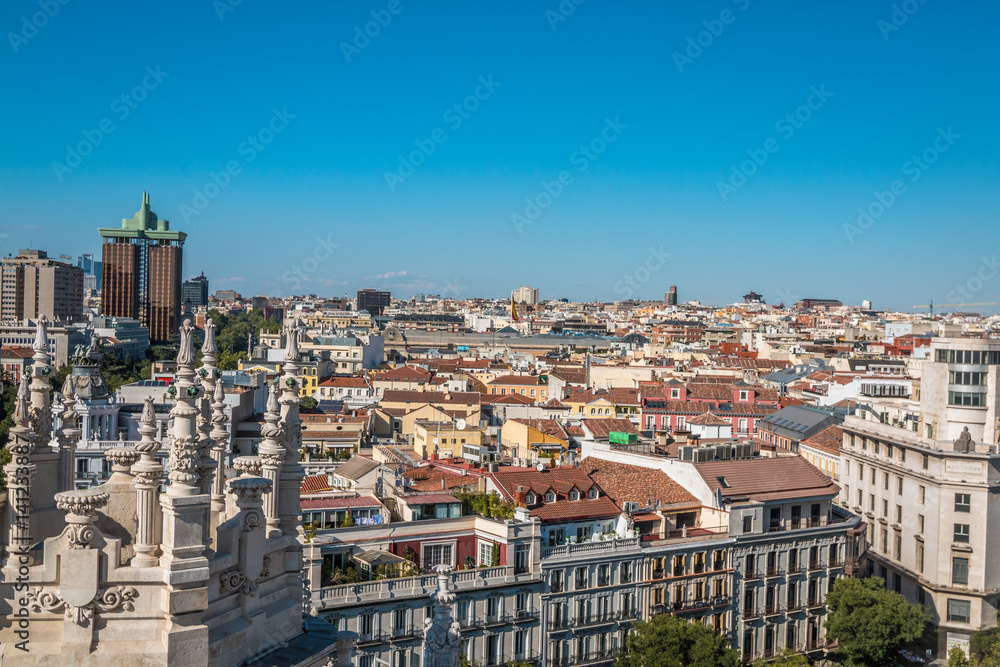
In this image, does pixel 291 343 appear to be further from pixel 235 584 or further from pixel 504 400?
pixel 504 400

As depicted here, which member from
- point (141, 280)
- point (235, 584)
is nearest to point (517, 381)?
point (235, 584)

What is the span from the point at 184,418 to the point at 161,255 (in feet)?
530

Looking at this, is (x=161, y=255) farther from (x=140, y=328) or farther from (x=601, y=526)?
(x=601, y=526)

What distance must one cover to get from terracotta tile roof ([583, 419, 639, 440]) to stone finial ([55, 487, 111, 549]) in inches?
1903

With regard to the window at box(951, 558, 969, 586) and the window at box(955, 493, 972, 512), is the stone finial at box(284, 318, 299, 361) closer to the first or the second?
the window at box(955, 493, 972, 512)

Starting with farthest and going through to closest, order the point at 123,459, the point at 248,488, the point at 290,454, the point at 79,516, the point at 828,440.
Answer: the point at 828,440, the point at 290,454, the point at 123,459, the point at 248,488, the point at 79,516

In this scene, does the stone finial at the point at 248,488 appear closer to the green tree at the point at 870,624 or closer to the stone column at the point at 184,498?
the stone column at the point at 184,498

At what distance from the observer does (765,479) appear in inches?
1572

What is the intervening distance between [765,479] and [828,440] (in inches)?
666

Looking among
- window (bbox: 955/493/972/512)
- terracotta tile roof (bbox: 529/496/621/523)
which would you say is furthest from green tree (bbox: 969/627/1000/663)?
terracotta tile roof (bbox: 529/496/621/523)

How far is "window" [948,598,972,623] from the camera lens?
134ft

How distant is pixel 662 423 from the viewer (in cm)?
7031

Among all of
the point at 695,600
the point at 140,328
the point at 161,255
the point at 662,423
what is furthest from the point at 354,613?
the point at 161,255

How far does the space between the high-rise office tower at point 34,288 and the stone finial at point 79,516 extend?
16596 centimetres
